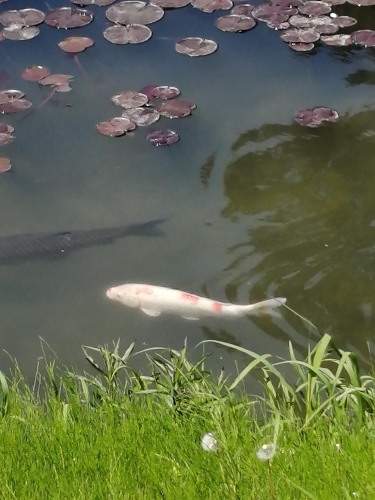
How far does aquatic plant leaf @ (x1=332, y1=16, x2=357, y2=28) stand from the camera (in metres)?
6.15

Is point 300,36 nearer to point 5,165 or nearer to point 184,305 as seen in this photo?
point 5,165

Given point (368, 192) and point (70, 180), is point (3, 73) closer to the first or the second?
point (70, 180)

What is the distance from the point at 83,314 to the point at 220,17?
3136 mm

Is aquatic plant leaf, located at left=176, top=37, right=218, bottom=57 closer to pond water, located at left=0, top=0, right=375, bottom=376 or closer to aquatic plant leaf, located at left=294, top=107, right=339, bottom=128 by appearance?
pond water, located at left=0, top=0, right=375, bottom=376

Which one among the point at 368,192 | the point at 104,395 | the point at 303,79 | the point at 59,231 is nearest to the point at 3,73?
the point at 59,231

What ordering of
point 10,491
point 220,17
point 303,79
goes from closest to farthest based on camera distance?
Result: point 10,491 < point 303,79 < point 220,17

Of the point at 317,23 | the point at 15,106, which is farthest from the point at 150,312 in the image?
the point at 317,23

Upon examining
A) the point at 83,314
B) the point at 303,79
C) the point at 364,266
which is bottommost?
the point at 83,314

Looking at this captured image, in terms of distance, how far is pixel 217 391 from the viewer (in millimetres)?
2781

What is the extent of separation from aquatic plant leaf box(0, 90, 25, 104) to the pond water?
0.08m

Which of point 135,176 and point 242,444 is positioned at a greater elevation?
point 242,444

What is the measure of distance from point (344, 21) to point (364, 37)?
0.94ft

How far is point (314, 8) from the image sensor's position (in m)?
6.31

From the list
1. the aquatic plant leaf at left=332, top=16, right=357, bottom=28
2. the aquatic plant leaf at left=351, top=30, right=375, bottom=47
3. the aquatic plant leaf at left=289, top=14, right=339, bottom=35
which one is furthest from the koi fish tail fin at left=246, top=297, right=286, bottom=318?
the aquatic plant leaf at left=332, top=16, right=357, bottom=28
